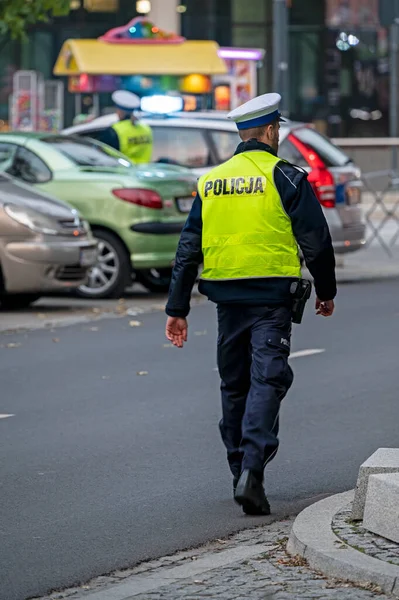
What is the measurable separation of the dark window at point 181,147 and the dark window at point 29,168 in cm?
212

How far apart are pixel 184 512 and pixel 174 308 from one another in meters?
0.85

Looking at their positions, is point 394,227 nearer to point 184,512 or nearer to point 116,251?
point 116,251

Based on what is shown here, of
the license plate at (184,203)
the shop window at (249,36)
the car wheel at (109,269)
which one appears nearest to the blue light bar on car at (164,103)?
the license plate at (184,203)

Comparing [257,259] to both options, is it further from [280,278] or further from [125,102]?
[125,102]

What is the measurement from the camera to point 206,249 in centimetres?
691

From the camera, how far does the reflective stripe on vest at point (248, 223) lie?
267 inches

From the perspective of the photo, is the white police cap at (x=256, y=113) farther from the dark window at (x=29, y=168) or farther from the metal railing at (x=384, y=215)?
the metal railing at (x=384, y=215)

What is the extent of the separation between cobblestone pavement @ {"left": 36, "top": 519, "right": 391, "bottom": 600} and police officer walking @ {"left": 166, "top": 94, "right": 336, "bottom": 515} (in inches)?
24.6

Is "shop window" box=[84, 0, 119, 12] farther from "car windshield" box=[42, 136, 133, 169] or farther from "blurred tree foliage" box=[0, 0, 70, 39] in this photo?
"car windshield" box=[42, 136, 133, 169]

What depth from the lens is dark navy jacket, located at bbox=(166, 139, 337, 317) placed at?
22.2ft

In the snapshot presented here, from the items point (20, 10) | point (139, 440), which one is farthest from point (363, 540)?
point (20, 10)

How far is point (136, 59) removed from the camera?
1233 inches

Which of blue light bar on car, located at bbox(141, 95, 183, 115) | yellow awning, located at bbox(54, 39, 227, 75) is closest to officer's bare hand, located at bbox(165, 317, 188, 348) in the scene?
blue light bar on car, located at bbox(141, 95, 183, 115)

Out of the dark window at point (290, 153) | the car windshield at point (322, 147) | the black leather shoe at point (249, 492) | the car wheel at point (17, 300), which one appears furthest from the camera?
the car windshield at point (322, 147)
